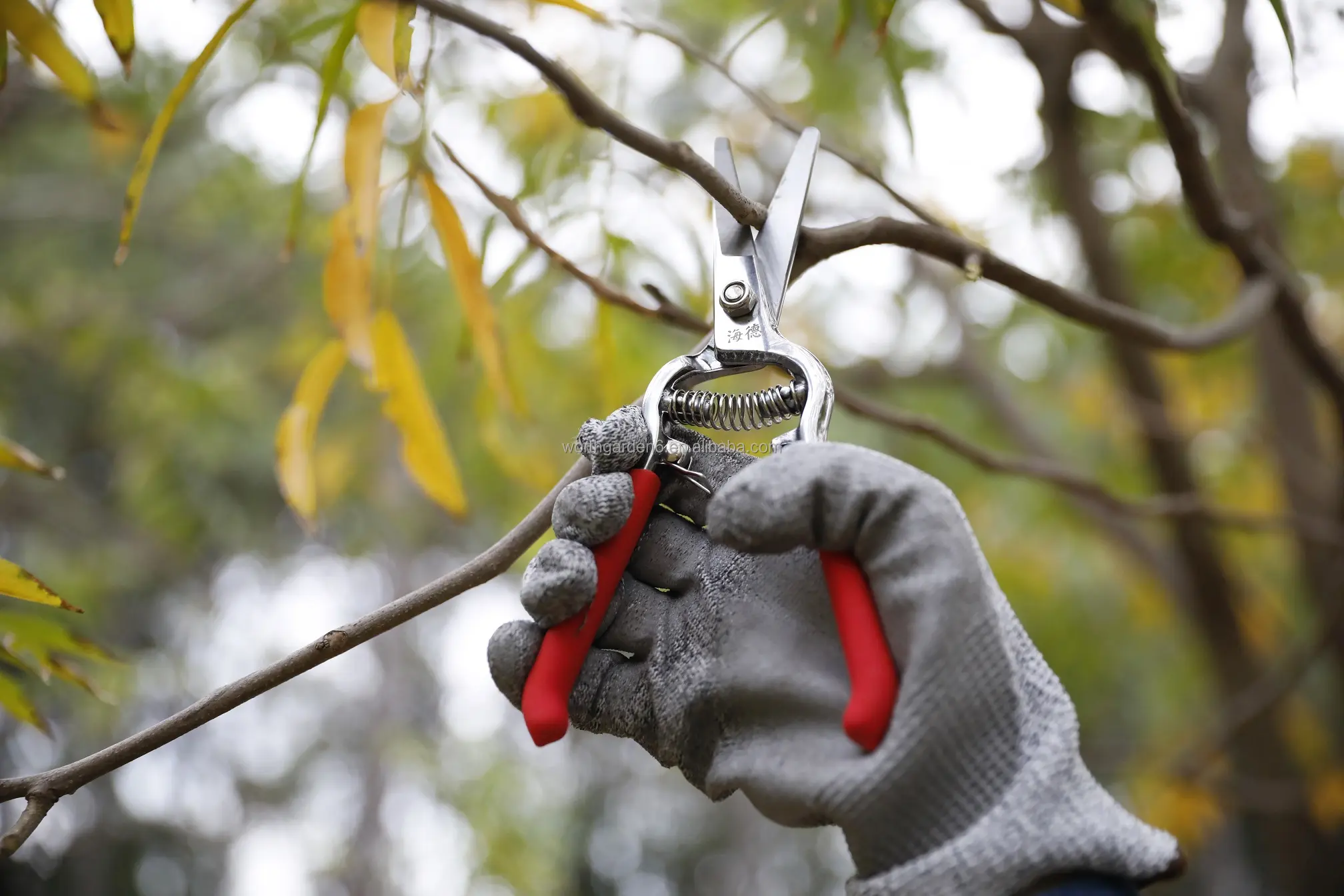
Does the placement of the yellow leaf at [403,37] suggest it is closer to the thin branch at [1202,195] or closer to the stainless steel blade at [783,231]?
the stainless steel blade at [783,231]

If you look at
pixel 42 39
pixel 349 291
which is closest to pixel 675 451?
pixel 349 291

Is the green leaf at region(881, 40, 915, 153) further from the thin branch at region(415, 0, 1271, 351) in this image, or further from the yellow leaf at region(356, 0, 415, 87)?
the yellow leaf at region(356, 0, 415, 87)

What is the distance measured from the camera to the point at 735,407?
1.81ft

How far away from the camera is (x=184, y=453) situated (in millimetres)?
2957

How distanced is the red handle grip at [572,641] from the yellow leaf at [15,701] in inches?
13.0

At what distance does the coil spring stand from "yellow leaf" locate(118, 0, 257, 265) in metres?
0.35

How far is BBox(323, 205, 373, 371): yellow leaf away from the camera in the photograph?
77 cm

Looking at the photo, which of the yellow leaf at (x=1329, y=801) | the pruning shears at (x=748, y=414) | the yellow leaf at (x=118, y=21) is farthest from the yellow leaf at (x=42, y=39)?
the yellow leaf at (x=1329, y=801)

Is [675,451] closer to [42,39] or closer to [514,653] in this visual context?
[514,653]

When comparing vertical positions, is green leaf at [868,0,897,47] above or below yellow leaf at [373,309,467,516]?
above

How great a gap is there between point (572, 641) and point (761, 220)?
252 mm

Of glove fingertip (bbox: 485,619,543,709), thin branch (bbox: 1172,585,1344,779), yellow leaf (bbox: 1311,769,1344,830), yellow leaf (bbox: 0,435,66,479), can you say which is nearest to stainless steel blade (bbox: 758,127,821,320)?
glove fingertip (bbox: 485,619,543,709)

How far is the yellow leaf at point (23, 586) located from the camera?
579 mm

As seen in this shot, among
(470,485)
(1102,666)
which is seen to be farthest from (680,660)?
(1102,666)
